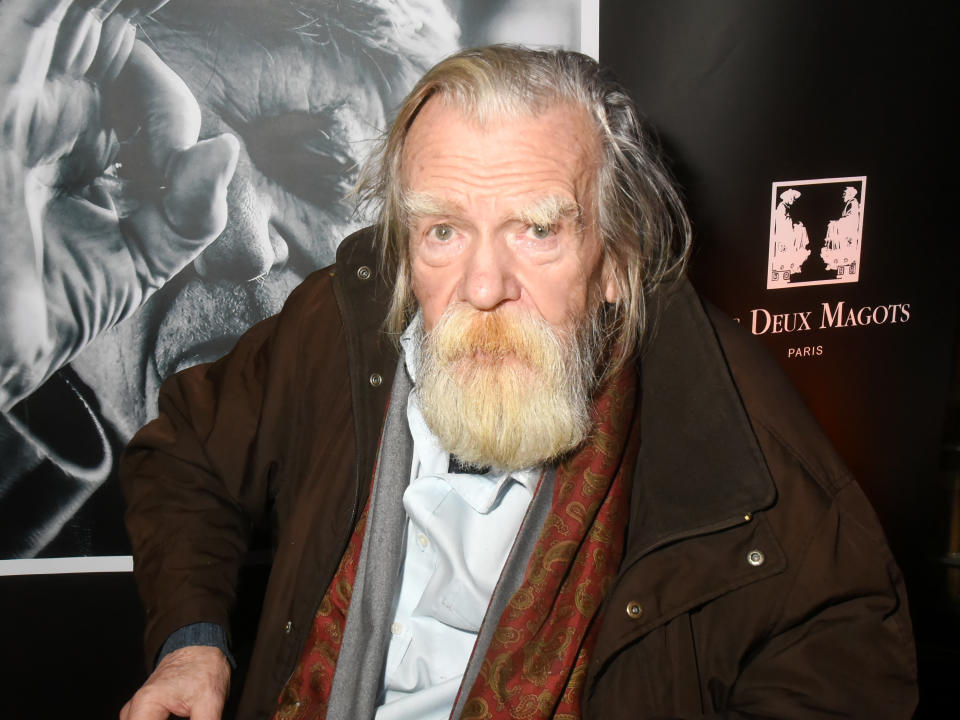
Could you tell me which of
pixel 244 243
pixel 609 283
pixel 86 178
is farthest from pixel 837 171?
pixel 86 178

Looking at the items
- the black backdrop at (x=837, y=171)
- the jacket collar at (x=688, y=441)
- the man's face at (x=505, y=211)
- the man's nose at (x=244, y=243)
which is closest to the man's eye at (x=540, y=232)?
the man's face at (x=505, y=211)

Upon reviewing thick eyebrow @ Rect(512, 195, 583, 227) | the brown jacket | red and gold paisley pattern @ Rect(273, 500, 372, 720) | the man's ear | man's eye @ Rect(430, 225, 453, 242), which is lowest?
red and gold paisley pattern @ Rect(273, 500, 372, 720)

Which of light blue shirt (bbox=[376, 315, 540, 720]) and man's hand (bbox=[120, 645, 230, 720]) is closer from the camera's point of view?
man's hand (bbox=[120, 645, 230, 720])

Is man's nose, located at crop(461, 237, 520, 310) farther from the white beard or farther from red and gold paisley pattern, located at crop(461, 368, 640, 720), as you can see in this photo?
red and gold paisley pattern, located at crop(461, 368, 640, 720)

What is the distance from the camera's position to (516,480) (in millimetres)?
1369

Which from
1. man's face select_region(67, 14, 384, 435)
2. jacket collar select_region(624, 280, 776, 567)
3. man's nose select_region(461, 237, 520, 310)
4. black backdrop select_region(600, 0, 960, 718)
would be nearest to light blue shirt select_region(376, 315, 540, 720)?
jacket collar select_region(624, 280, 776, 567)

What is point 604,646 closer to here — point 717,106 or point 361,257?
point 361,257

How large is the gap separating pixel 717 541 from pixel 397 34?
1193 millimetres

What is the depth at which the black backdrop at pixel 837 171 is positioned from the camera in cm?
175

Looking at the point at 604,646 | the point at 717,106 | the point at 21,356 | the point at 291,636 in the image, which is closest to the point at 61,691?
the point at 21,356

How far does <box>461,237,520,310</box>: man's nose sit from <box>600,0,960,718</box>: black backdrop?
0.71m

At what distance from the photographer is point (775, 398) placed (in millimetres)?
1266

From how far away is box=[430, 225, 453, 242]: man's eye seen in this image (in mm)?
1291

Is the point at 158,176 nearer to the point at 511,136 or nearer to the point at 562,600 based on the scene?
the point at 511,136
